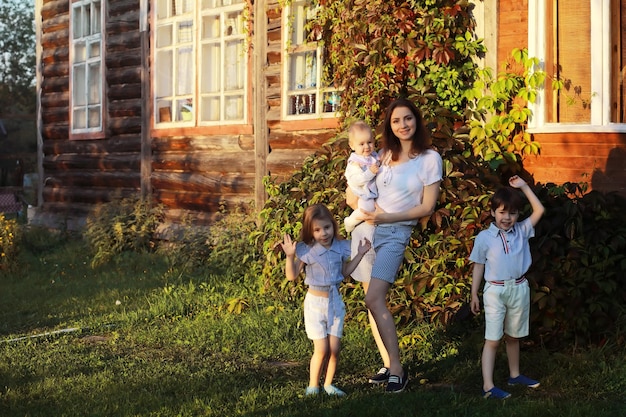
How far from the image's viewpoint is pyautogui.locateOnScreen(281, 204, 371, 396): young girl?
5988mm

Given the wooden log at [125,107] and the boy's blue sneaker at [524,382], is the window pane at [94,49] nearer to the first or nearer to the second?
the wooden log at [125,107]

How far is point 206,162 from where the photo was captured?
12.8 metres

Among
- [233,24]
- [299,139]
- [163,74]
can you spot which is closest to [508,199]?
[299,139]

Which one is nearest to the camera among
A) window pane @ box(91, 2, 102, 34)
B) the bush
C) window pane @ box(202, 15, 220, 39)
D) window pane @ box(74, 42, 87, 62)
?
the bush

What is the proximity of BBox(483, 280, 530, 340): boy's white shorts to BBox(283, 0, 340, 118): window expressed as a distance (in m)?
5.05

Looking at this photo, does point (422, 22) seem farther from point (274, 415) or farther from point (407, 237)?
point (274, 415)

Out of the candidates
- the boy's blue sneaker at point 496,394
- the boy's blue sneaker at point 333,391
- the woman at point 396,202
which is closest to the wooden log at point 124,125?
the woman at point 396,202

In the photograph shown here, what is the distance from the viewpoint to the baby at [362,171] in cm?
620

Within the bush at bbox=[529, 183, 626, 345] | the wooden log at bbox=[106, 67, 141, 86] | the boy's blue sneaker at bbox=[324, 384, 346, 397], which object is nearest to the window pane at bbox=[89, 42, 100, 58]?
the wooden log at bbox=[106, 67, 141, 86]

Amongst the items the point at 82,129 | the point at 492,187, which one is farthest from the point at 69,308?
the point at 82,129

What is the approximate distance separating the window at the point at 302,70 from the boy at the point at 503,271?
4948mm

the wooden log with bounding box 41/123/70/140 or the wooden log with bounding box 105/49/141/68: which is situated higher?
the wooden log with bounding box 105/49/141/68

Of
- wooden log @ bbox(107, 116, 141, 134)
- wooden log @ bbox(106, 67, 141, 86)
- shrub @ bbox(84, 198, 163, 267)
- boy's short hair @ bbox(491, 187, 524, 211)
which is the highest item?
wooden log @ bbox(106, 67, 141, 86)

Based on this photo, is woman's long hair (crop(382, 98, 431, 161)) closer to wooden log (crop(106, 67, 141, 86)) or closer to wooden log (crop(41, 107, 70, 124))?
wooden log (crop(106, 67, 141, 86))
